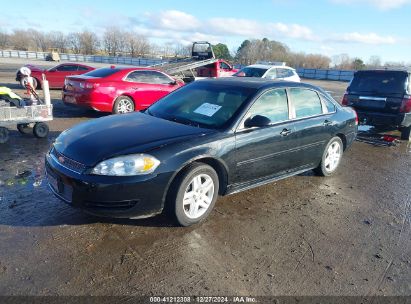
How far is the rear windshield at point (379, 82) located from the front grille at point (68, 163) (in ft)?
25.5

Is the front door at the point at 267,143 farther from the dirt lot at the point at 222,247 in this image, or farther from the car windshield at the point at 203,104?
the dirt lot at the point at 222,247

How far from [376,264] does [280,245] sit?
2.97 ft

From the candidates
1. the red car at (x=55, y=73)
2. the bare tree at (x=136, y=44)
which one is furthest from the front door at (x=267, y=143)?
the bare tree at (x=136, y=44)

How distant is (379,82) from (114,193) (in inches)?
308

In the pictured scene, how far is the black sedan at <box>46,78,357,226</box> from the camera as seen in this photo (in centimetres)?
341

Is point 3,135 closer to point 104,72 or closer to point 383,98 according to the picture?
point 104,72

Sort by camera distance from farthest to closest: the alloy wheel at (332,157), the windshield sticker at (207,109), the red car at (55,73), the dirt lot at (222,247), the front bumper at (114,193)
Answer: the red car at (55,73) → the alloy wheel at (332,157) → the windshield sticker at (207,109) → the front bumper at (114,193) → the dirt lot at (222,247)

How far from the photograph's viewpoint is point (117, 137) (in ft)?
12.4

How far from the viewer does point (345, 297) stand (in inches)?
113

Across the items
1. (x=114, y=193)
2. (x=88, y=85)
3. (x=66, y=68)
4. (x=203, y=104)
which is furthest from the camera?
(x=66, y=68)

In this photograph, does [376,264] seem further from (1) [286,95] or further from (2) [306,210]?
(1) [286,95]

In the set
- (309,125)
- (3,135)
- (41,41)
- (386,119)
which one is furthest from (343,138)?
(41,41)

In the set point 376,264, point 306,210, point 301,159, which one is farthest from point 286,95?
point 376,264

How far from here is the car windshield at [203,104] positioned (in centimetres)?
431
